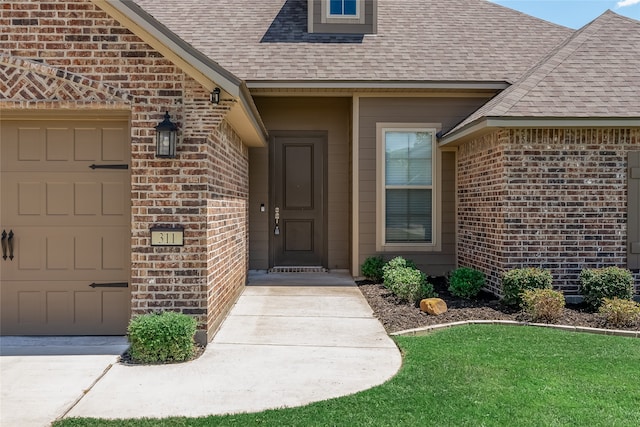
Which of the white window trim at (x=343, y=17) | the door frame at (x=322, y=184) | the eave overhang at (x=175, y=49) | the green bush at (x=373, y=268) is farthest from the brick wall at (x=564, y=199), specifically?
the white window trim at (x=343, y=17)

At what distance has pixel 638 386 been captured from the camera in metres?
3.92

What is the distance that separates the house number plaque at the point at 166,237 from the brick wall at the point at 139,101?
0.20 ft

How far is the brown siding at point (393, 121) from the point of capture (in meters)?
9.04

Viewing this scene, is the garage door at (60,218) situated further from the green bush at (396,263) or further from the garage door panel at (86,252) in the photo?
the green bush at (396,263)

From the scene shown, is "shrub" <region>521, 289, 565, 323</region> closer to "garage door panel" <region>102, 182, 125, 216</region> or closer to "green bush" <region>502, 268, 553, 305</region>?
"green bush" <region>502, 268, 553, 305</region>

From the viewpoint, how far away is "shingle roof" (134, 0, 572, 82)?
356 inches

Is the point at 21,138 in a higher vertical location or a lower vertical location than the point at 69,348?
higher

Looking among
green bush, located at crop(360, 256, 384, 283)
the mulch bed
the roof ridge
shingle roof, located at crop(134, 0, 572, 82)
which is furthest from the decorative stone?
shingle roof, located at crop(134, 0, 572, 82)

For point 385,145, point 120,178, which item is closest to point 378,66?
point 385,145

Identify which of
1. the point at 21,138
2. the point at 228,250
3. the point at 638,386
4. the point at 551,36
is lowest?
the point at 638,386

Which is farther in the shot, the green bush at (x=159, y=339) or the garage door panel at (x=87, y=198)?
the garage door panel at (x=87, y=198)

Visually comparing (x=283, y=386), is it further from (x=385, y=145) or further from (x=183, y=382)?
(x=385, y=145)

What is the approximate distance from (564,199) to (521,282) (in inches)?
62.1

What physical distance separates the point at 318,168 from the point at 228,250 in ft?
13.0
